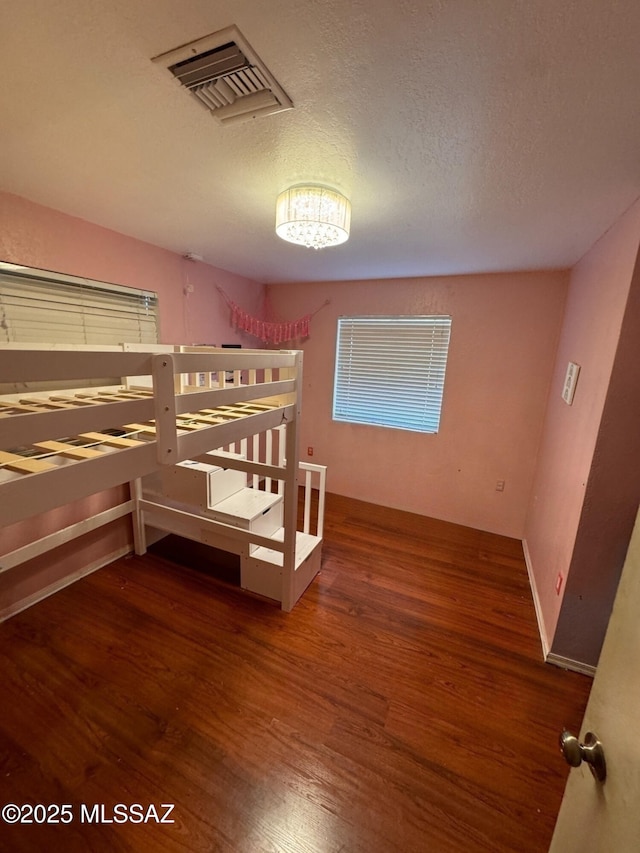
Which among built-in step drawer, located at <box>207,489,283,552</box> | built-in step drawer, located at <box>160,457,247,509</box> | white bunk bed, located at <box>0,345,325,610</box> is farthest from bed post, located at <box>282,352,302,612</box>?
built-in step drawer, located at <box>160,457,247,509</box>

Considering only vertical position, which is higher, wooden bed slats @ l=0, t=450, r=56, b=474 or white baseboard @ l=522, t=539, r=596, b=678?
wooden bed slats @ l=0, t=450, r=56, b=474

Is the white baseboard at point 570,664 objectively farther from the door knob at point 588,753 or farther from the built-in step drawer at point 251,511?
the built-in step drawer at point 251,511

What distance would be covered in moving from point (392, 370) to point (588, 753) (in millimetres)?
2985

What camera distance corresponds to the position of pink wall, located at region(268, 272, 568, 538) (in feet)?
9.05

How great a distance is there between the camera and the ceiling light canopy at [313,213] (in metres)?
1.41

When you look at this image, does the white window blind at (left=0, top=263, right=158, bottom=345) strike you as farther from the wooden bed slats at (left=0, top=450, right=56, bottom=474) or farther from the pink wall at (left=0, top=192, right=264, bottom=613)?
the wooden bed slats at (left=0, top=450, right=56, bottom=474)

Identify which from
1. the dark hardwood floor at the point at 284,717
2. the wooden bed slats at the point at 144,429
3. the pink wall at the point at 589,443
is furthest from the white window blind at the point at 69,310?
the pink wall at the point at 589,443

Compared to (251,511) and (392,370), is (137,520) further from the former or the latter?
(392,370)

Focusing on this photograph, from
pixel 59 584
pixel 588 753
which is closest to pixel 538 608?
pixel 588 753

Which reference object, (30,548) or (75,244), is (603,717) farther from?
(75,244)

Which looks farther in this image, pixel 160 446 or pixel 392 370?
pixel 392 370

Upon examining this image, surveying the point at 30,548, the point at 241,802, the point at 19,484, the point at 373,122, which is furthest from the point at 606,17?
the point at 30,548

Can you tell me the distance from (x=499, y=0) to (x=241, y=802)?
2.33 meters

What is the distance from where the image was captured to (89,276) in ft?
6.74
